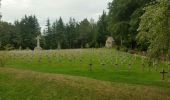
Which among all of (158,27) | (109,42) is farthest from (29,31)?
(158,27)

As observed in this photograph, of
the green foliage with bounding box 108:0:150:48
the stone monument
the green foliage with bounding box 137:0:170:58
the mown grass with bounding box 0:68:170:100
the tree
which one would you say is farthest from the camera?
the tree

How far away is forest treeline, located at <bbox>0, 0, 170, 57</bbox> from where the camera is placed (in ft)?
54.6

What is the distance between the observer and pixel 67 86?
739 inches

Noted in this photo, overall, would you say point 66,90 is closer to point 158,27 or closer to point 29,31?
point 158,27

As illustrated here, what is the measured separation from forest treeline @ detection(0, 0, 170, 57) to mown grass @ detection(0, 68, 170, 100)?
257 cm

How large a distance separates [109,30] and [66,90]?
53.5 meters

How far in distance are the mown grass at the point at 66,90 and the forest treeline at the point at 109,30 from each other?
2568mm

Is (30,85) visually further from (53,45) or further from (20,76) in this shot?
(53,45)

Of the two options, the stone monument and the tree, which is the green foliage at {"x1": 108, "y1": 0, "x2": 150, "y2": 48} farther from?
the tree

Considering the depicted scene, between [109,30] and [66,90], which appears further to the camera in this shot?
[109,30]

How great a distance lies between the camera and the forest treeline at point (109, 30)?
1666cm

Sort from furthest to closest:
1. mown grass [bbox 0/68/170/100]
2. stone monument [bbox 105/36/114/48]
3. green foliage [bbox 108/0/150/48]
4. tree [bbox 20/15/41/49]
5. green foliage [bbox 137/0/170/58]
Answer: tree [bbox 20/15/41/49], stone monument [bbox 105/36/114/48], green foliage [bbox 108/0/150/48], mown grass [bbox 0/68/170/100], green foliage [bbox 137/0/170/58]

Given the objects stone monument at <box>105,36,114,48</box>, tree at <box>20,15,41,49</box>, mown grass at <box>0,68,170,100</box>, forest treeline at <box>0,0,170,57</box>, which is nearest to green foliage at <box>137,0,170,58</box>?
forest treeline at <box>0,0,170,57</box>

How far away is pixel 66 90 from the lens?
18078 mm
